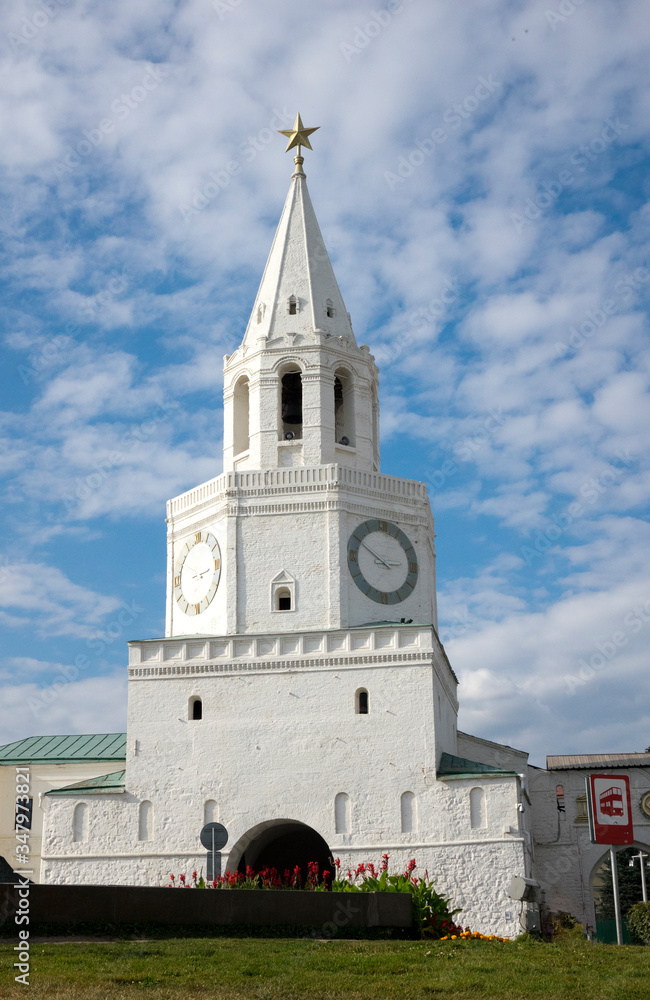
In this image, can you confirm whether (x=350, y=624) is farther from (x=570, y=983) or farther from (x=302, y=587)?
(x=570, y=983)

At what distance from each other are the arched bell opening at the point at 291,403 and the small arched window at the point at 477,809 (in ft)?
40.0

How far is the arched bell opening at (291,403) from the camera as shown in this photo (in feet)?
113

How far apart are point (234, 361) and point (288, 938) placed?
787 inches

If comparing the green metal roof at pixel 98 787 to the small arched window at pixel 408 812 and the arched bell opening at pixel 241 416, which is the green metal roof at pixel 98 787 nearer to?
the small arched window at pixel 408 812

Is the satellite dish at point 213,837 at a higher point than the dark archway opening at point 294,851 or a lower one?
higher

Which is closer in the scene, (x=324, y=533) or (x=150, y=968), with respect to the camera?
(x=150, y=968)

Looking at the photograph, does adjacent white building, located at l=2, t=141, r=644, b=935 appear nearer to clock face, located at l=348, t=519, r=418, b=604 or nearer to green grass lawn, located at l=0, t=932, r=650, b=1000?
clock face, located at l=348, t=519, r=418, b=604

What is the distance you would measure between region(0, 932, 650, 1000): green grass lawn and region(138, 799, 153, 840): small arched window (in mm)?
10265

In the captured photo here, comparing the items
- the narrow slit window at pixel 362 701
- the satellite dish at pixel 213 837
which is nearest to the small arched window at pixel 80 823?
the satellite dish at pixel 213 837

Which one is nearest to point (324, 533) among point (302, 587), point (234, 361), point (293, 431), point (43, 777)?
point (302, 587)

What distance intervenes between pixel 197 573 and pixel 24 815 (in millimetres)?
9012

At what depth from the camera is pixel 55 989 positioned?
48.2ft

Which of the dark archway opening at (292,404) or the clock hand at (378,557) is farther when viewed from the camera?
the dark archway opening at (292,404)

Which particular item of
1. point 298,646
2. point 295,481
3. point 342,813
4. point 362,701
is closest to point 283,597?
point 298,646
